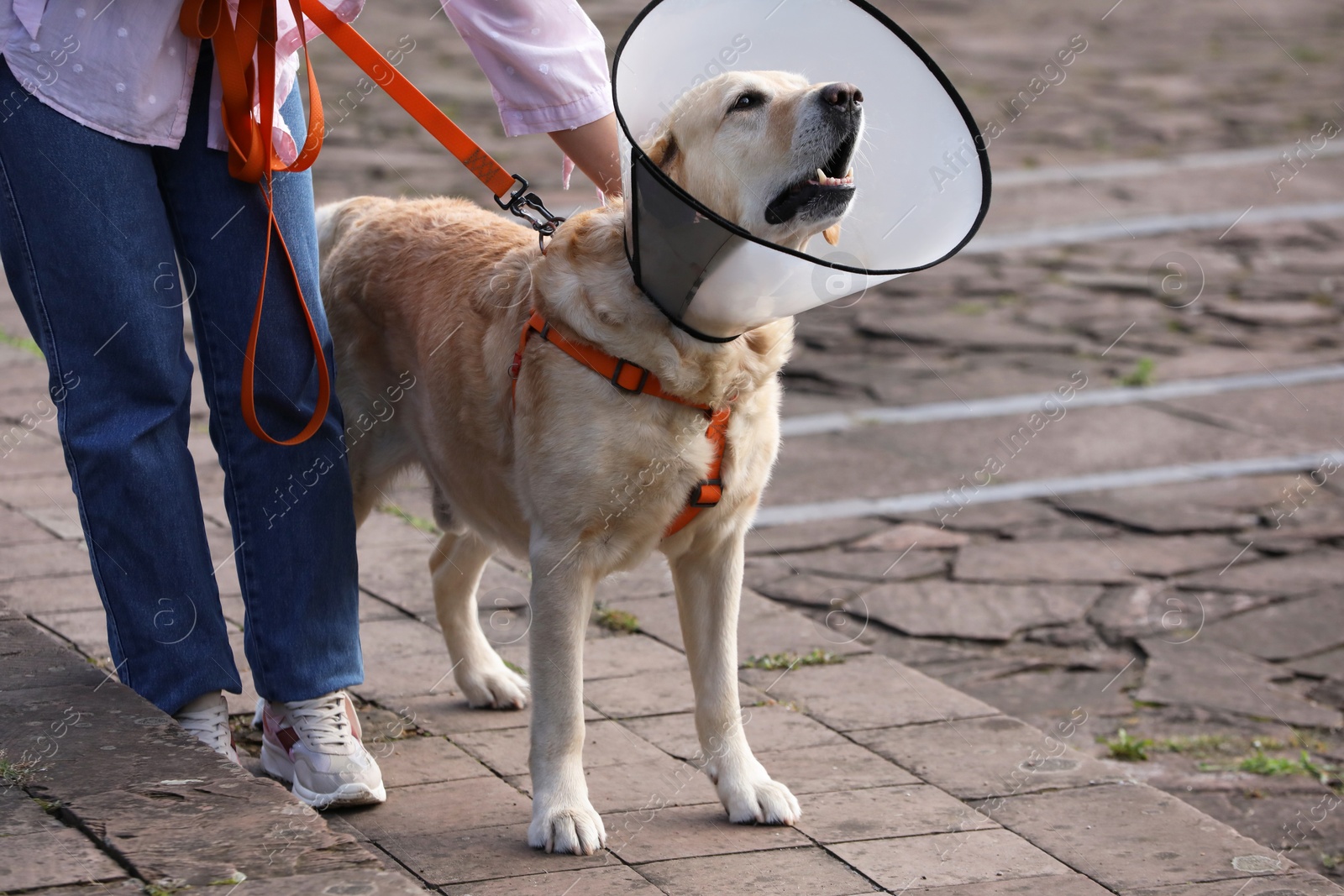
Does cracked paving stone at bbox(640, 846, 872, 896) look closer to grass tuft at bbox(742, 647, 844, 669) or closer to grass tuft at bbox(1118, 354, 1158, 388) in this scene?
grass tuft at bbox(742, 647, 844, 669)

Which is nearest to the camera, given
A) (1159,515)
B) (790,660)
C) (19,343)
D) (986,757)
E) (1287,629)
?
(986,757)

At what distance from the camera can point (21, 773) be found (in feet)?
8.21

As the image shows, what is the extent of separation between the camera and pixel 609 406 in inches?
110

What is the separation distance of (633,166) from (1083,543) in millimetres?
3122

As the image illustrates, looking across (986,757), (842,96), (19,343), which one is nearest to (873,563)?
(986,757)

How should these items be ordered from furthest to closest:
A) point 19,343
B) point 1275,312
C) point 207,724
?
point 1275,312 → point 19,343 → point 207,724

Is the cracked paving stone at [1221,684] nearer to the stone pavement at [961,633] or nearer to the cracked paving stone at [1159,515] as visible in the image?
the stone pavement at [961,633]

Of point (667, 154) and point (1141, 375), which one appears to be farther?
point (1141, 375)

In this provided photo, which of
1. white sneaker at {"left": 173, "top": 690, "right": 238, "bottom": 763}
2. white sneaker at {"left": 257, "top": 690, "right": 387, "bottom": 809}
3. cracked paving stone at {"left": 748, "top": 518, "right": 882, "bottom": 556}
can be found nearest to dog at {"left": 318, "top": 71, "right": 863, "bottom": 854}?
white sneaker at {"left": 257, "top": 690, "right": 387, "bottom": 809}

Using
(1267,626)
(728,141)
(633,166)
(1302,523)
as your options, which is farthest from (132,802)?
(1302,523)

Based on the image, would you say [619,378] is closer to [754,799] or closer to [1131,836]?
[754,799]

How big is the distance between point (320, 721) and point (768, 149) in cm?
150

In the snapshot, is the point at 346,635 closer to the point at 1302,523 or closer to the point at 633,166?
the point at 633,166

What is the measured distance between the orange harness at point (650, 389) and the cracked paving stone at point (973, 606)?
69.4 inches
